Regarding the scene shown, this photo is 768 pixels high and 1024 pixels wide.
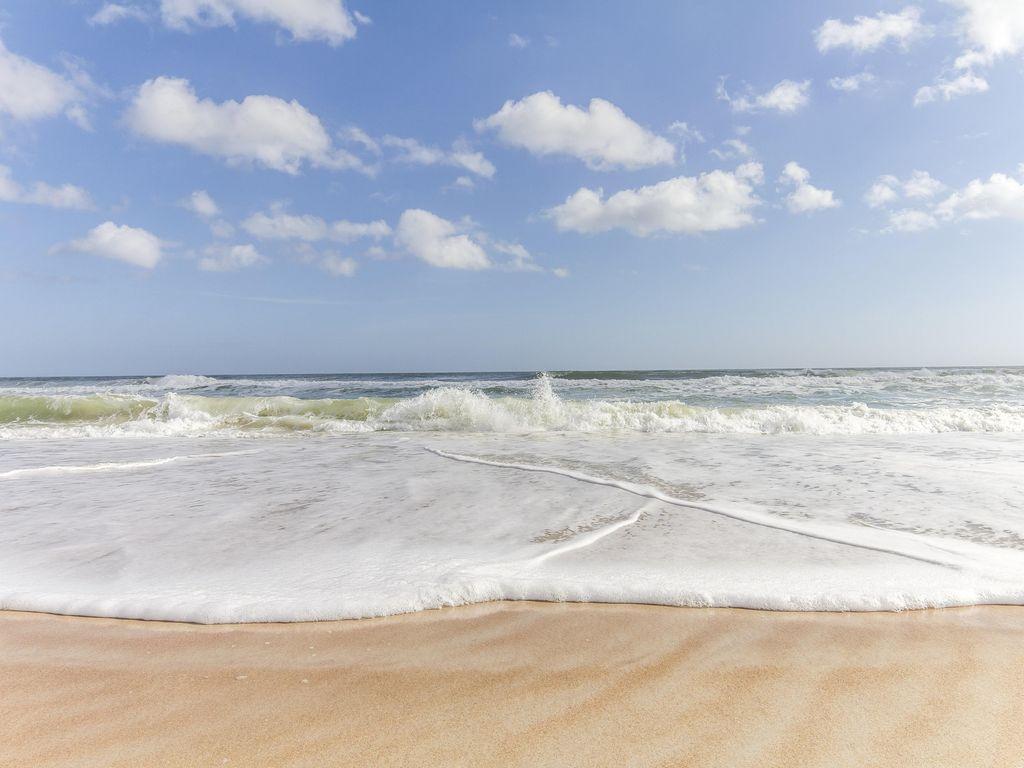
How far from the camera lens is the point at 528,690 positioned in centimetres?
187

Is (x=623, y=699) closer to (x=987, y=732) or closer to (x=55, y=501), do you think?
(x=987, y=732)

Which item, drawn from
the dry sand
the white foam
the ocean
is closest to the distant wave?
the ocean

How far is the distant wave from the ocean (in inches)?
68.1

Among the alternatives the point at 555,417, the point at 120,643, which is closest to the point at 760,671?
the point at 120,643

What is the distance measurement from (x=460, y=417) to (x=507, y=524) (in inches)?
335

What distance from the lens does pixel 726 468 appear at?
6105 millimetres

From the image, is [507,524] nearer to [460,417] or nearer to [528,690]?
[528,690]

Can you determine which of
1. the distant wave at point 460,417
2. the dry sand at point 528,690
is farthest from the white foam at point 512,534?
the distant wave at point 460,417

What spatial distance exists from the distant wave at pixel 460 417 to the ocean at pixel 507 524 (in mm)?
1729

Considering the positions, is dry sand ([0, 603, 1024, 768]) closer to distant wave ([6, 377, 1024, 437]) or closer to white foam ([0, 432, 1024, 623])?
white foam ([0, 432, 1024, 623])

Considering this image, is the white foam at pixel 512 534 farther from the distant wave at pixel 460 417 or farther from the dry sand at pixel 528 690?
the distant wave at pixel 460 417

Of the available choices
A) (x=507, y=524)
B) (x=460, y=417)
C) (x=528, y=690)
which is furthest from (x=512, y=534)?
(x=460, y=417)

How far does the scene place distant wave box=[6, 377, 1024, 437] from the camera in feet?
35.6

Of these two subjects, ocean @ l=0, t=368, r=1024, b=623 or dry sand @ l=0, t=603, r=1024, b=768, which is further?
ocean @ l=0, t=368, r=1024, b=623
